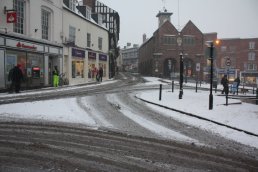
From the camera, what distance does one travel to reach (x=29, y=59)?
71.7ft

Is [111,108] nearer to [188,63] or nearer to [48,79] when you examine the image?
[48,79]

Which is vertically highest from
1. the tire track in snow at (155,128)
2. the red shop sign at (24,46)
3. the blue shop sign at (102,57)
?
the blue shop sign at (102,57)

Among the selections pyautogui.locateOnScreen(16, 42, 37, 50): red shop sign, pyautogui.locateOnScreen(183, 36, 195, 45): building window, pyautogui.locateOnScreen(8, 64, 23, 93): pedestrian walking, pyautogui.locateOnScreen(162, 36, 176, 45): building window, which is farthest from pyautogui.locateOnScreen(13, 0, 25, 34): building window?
pyautogui.locateOnScreen(183, 36, 195, 45): building window

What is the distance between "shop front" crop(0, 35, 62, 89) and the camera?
18.5m

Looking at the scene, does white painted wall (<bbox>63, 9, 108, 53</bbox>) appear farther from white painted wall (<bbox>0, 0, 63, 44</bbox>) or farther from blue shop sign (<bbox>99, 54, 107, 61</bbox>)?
white painted wall (<bbox>0, 0, 63, 44</bbox>)

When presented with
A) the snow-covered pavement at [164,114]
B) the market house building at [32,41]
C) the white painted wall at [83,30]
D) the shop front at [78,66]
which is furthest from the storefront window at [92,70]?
the snow-covered pavement at [164,114]

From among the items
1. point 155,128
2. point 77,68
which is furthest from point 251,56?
point 155,128

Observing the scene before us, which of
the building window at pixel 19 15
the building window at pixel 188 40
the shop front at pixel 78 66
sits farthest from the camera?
the building window at pixel 188 40

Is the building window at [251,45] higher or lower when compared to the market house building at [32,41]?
higher

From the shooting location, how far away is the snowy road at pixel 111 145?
17.3 feet

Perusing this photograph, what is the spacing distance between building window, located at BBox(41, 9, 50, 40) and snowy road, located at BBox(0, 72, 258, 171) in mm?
15595

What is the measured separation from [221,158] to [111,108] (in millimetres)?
7354

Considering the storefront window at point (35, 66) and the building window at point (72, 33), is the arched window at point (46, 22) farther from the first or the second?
the building window at point (72, 33)

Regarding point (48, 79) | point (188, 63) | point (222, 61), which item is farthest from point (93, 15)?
point (222, 61)
